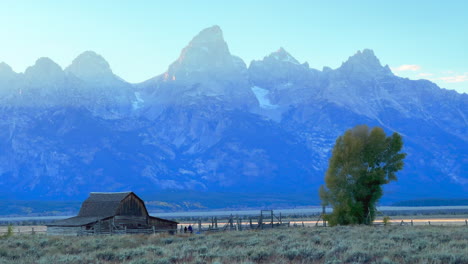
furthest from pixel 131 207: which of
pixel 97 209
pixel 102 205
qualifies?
pixel 97 209

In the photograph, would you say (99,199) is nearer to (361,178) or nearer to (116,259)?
(361,178)

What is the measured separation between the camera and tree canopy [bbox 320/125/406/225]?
5422 cm

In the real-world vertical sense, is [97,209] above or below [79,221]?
above

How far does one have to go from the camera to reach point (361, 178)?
54844 mm

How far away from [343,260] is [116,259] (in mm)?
9849

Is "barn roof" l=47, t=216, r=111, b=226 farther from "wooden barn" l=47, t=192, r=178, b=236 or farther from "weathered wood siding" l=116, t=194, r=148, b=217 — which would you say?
"weathered wood siding" l=116, t=194, r=148, b=217

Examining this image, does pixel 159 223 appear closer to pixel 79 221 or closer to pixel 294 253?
pixel 79 221

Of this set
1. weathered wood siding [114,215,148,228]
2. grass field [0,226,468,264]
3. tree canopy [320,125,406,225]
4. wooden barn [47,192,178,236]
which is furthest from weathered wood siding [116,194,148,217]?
grass field [0,226,468,264]

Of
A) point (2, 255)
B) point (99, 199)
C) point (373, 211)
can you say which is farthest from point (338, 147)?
point (2, 255)

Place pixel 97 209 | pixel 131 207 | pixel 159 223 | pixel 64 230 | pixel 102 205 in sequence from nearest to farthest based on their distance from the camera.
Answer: pixel 64 230, pixel 97 209, pixel 102 205, pixel 131 207, pixel 159 223

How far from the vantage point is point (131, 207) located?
194 ft

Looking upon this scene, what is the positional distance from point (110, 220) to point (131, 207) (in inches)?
132

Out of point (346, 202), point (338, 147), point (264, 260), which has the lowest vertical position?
point (264, 260)

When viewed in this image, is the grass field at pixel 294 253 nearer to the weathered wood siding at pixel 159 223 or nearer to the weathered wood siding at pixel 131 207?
the weathered wood siding at pixel 131 207
